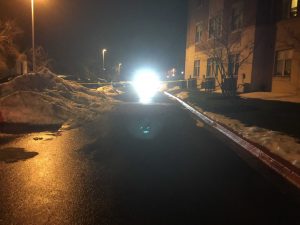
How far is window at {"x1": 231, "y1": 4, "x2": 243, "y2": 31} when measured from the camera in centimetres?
2814

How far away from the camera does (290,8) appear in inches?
870

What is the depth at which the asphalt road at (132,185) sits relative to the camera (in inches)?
164

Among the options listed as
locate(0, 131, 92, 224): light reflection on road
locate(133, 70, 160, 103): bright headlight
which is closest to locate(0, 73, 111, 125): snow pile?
locate(0, 131, 92, 224): light reflection on road

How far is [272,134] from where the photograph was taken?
945 cm

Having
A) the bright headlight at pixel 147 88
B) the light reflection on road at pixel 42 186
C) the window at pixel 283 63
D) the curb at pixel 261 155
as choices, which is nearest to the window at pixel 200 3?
the bright headlight at pixel 147 88

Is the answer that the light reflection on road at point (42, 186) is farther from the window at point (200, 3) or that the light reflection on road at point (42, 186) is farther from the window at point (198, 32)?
the window at point (200, 3)

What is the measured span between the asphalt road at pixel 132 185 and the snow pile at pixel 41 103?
316cm

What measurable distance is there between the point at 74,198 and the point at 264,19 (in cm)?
2396

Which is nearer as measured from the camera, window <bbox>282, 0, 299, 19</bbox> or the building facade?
window <bbox>282, 0, 299, 19</bbox>

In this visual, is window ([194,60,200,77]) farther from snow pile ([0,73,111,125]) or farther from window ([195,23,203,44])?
snow pile ([0,73,111,125])

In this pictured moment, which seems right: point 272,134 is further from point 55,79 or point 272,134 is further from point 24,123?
point 55,79


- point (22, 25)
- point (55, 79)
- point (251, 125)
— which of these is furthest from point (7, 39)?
point (251, 125)

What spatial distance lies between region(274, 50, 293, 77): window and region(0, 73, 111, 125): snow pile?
13.3 meters

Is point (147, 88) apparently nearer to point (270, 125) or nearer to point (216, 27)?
point (216, 27)
